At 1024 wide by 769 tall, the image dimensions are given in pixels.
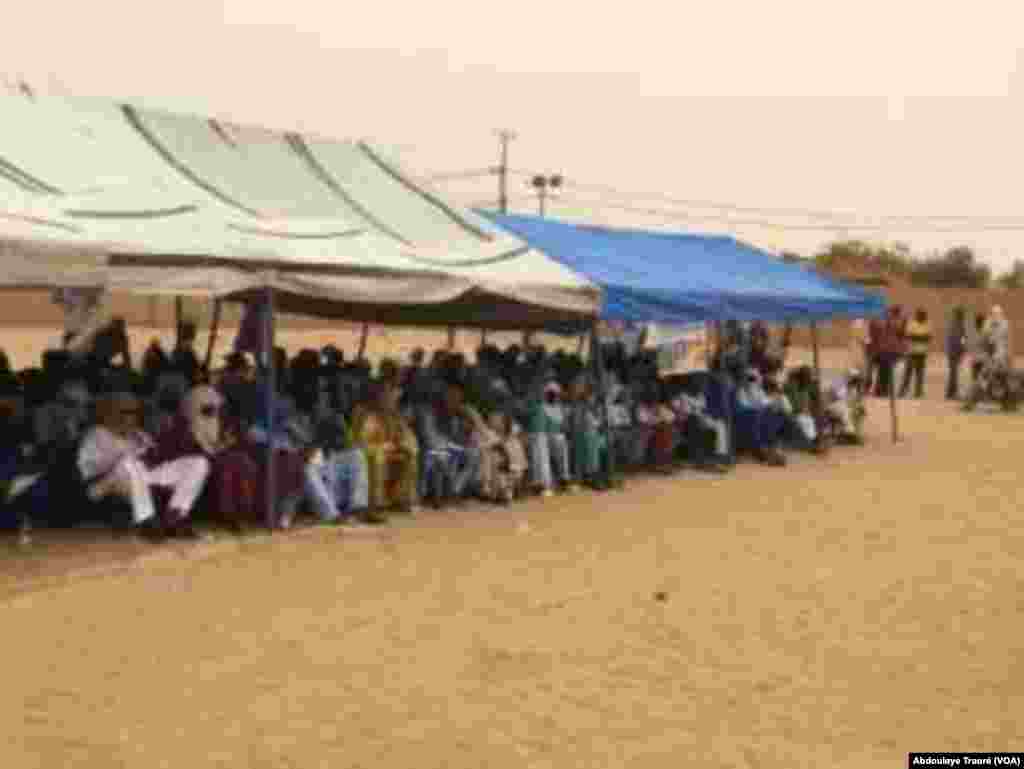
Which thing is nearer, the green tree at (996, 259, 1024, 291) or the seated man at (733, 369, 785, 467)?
the seated man at (733, 369, 785, 467)

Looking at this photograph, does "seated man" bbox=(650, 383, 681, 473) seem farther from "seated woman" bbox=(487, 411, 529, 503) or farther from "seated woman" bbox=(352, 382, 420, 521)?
"seated woman" bbox=(352, 382, 420, 521)

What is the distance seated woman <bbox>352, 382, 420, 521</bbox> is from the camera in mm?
12141

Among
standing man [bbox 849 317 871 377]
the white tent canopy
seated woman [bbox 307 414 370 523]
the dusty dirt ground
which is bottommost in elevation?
the dusty dirt ground

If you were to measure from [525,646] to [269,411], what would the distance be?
3.84 meters

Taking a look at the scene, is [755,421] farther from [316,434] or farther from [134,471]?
[134,471]

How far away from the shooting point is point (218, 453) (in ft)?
36.3

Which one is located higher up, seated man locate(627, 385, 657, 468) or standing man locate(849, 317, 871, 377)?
standing man locate(849, 317, 871, 377)

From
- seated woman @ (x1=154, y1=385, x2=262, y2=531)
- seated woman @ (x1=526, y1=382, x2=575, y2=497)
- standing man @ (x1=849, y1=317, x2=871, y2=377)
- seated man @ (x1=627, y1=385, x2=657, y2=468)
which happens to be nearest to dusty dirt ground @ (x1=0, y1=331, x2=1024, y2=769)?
seated woman @ (x1=154, y1=385, x2=262, y2=531)

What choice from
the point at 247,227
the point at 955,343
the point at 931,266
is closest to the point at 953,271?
the point at 931,266

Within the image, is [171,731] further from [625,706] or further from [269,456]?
[269,456]

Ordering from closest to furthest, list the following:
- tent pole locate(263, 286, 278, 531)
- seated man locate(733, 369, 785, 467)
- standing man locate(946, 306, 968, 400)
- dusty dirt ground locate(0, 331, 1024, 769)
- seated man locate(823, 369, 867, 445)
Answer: dusty dirt ground locate(0, 331, 1024, 769), tent pole locate(263, 286, 278, 531), seated man locate(733, 369, 785, 467), seated man locate(823, 369, 867, 445), standing man locate(946, 306, 968, 400)

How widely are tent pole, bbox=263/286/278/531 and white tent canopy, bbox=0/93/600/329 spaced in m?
0.22

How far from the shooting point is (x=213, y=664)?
736 centimetres

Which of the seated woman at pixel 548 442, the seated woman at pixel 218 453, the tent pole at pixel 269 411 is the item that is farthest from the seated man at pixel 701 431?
the seated woman at pixel 218 453
